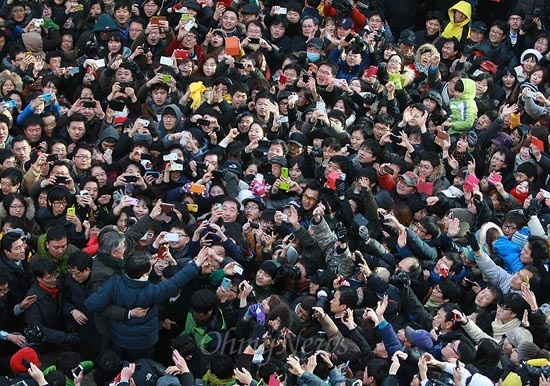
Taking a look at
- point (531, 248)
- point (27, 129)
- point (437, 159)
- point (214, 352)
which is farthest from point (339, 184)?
point (27, 129)

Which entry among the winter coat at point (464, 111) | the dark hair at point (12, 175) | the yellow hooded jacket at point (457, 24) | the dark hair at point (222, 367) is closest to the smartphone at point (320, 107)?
the winter coat at point (464, 111)

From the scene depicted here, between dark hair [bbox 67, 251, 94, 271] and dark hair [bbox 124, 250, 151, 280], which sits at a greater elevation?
dark hair [bbox 124, 250, 151, 280]

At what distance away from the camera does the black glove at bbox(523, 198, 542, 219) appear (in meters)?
9.75

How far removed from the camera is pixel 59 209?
9469mm

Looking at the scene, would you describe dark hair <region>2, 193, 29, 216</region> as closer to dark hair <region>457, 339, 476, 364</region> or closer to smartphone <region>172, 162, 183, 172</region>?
smartphone <region>172, 162, 183, 172</region>

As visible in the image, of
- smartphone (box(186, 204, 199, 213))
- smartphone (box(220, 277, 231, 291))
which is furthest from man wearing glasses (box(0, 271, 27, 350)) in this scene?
smartphone (box(186, 204, 199, 213))

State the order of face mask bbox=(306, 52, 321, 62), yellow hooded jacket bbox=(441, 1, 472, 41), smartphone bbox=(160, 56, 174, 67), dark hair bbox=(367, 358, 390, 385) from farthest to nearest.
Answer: yellow hooded jacket bbox=(441, 1, 472, 41) < face mask bbox=(306, 52, 321, 62) < smartphone bbox=(160, 56, 174, 67) < dark hair bbox=(367, 358, 390, 385)

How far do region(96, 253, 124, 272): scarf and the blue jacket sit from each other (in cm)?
Answer: 31

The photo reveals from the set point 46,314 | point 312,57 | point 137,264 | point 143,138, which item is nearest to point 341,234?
point 137,264

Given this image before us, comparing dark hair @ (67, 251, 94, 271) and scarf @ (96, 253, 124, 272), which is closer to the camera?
scarf @ (96, 253, 124, 272)

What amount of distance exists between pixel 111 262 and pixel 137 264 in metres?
0.51

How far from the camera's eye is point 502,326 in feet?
27.8

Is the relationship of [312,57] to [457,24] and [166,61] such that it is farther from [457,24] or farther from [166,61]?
[457,24]

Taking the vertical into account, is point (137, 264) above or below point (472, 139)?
above
